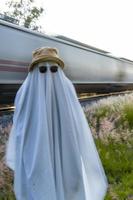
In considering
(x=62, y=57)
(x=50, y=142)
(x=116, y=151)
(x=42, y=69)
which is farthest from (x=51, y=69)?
(x=62, y=57)

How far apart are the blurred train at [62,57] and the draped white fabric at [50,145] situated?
195 inches

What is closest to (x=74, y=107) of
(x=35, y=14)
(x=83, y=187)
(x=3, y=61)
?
(x=83, y=187)

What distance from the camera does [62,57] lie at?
38.1ft

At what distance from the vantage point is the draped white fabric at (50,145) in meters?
3.56

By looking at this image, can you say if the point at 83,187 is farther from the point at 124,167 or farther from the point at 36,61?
the point at 124,167

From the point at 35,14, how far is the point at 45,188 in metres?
28.6

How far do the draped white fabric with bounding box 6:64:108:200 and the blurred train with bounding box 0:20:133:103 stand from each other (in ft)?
16.3

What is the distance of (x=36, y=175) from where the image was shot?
3.56m

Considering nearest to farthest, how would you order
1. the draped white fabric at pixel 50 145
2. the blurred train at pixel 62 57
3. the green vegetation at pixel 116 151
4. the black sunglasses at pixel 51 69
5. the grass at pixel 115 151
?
the draped white fabric at pixel 50 145
the black sunglasses at pixel 51 69
the grass at pixel 115 151
the green vegetation at pixel 116 151
the blurred train at pixel 62 57

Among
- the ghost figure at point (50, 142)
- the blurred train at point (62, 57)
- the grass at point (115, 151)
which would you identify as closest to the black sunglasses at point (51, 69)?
the ghost figure at point (50, 142)

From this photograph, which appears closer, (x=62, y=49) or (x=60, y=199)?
(x=60, y=199)

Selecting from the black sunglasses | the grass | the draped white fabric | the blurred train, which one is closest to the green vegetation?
the grass

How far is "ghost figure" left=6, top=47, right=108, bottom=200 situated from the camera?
140 inches

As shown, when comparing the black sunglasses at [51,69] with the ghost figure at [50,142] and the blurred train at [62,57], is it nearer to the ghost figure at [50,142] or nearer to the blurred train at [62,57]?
the ghost figure at [50,142]
